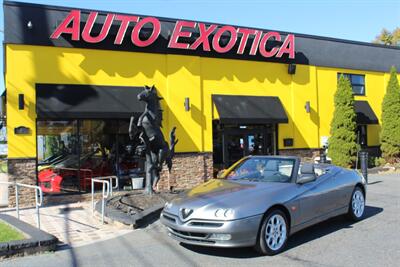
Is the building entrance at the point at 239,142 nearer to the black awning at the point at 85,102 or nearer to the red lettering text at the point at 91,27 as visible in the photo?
the black awning at the point at 85,102

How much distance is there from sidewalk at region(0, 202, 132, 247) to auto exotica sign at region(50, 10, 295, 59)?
5.44 metres


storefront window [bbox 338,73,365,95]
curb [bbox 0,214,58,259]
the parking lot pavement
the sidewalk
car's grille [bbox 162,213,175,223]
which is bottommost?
the sidewalk

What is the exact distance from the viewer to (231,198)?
20.3 feet

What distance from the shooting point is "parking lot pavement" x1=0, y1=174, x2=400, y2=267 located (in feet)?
19.2

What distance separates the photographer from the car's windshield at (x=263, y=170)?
7.11 meters

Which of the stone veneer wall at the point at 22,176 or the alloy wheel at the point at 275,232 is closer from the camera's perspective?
the alloy wheel at the point at 275,232

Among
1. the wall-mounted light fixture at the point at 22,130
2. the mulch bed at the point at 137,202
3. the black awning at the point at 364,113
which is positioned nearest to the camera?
the mulch bed at the point at 137,202

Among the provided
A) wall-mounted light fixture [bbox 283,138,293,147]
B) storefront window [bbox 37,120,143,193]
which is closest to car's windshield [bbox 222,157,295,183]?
storefront window [bbox 37,120,143,193]

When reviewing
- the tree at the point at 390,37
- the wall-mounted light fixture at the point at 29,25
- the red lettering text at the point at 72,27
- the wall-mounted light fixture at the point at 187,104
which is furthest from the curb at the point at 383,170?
the tree at the point at 390,37

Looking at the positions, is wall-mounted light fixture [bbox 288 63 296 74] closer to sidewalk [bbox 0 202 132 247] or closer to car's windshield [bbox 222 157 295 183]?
sidewalk [bbox 0 202 132 247]

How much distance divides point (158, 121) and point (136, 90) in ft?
14.7

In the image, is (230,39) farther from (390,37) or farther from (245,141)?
(390,37)

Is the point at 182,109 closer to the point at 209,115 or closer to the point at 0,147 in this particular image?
the point at 209,115

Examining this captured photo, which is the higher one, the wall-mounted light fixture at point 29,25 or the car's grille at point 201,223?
the wall-mounted light fixture at point 29,25
